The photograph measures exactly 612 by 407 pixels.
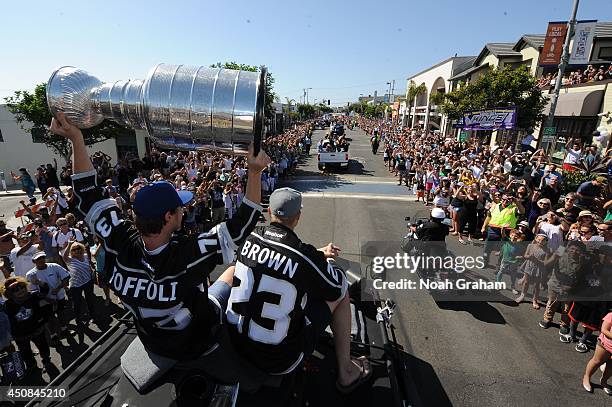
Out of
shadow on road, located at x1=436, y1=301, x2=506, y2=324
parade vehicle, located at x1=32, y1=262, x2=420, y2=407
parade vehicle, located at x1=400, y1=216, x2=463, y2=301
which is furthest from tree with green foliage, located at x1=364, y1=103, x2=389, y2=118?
parade vehicle, located at x1=32, y1=262, x2=420, y2=407

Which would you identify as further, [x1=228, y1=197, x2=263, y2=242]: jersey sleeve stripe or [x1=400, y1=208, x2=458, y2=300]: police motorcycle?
[x1=400, y1=208, x2=458, y2=300]: police motorcycle

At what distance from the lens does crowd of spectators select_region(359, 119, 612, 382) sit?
18.9 feet

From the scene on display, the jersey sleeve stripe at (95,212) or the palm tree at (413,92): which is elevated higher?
the palm tree at (413,92)

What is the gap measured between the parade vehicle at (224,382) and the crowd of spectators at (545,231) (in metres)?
3.78

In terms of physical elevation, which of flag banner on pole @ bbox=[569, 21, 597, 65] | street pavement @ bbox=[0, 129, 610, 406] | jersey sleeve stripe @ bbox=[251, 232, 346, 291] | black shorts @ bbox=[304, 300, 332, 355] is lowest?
street pavement @ bbox=[0, 129, 610, 406]

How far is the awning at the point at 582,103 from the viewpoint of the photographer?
729 inches

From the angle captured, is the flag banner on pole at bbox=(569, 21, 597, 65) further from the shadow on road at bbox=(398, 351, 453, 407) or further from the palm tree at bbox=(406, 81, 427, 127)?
the palm tree at bbox=(406, 81, 427, 127)

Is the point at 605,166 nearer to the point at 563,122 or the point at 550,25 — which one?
the point at 550,25

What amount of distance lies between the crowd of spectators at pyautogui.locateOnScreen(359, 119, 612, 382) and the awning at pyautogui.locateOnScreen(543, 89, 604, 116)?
857 centimetres

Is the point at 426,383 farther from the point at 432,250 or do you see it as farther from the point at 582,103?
the point at 582,103

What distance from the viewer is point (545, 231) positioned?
7.17 metres

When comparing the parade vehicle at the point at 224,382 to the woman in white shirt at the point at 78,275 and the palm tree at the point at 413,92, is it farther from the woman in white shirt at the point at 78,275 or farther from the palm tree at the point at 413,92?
the palm tree at the point at 413,92

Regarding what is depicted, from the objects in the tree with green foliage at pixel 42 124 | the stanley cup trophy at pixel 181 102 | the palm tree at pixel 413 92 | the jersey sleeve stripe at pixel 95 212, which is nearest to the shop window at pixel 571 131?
the stanley cup trophy at pixel 181 102

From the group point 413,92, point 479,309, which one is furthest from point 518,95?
point 413,92
